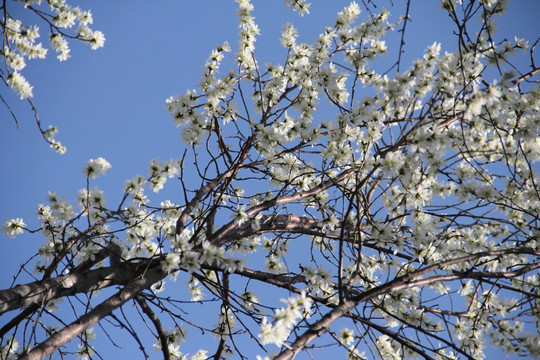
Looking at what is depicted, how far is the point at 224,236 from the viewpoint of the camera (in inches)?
119

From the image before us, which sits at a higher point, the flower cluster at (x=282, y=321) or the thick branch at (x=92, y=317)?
the thick branch at (x=92, y=317)

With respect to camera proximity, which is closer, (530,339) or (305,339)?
(305,339)

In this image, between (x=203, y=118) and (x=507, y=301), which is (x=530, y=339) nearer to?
(x=507, y=301)

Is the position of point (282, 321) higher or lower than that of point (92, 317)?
lower

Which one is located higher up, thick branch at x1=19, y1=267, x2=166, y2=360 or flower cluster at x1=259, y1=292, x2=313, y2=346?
thick branch at x1=19, y1=267, x2=166, y2=360

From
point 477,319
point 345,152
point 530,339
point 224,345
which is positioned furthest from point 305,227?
point 530,339

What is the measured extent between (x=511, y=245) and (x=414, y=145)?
5.66 feet

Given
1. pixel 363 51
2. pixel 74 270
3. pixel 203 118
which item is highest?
pixel 363 51

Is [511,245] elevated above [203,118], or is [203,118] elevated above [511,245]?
[203,118]

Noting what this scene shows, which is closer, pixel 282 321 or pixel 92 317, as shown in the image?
pixel 282 321

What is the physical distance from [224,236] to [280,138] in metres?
0.89

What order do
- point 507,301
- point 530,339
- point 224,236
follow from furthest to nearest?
point 507,301 → point 530,339 → point 224,236

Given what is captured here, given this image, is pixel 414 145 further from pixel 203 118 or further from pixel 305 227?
pixel 203 118

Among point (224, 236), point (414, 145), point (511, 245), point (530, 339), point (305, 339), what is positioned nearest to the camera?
point (305, 339)
